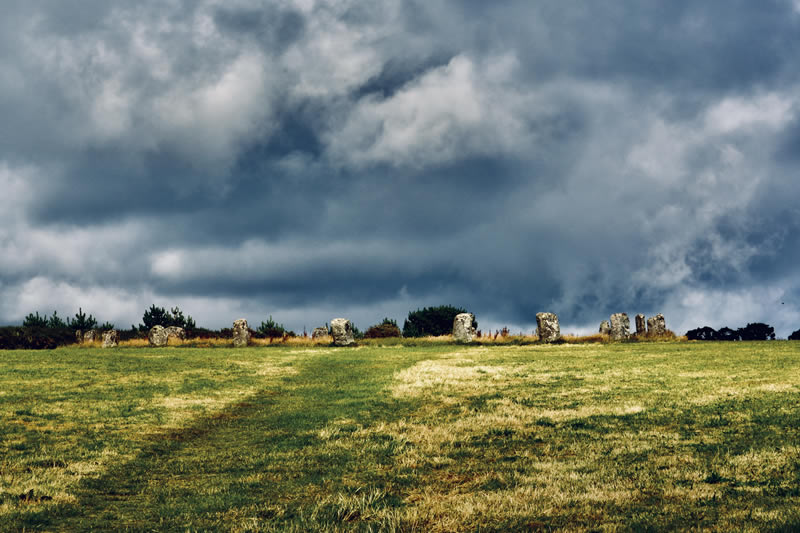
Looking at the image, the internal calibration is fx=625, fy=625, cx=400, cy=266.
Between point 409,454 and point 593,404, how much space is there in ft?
26.6

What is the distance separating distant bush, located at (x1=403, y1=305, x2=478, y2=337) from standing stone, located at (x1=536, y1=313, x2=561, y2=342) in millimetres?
33191

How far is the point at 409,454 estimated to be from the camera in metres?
13.8

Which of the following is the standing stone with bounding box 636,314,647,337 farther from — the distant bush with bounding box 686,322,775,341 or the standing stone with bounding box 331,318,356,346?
the standing stone with bounding box 331,318,356,346

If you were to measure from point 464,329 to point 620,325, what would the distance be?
40.9ft

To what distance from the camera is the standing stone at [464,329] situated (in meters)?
51.6

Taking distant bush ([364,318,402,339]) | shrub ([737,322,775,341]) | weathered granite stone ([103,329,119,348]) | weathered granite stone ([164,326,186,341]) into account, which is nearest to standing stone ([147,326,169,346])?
weathered granite stone ([164,326,186,341])

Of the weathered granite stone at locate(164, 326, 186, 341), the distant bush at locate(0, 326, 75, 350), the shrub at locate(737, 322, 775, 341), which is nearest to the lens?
the shrub at locate(737, 322, 775, 341)

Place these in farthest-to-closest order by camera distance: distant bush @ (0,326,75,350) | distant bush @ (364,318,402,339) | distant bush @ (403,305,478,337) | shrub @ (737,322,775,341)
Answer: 1. distant bush @ (403,305,478,337)
2. distant bush @ (364,318,402,339)
3. distant bush @ (0,326,75,350)
4. shrub @ (737,322,775,341)

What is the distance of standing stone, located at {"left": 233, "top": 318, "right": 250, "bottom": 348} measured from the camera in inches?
2072

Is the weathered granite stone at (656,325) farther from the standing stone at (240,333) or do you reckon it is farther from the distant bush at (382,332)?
the standing stone at (240,333)

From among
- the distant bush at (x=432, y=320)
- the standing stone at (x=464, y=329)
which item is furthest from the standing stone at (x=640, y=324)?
the distant bush at (x=432, y=320)

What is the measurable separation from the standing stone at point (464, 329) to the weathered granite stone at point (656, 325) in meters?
14.6

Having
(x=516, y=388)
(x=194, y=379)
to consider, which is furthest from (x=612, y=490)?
(x=194, y=379)

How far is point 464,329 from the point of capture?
5203cm
